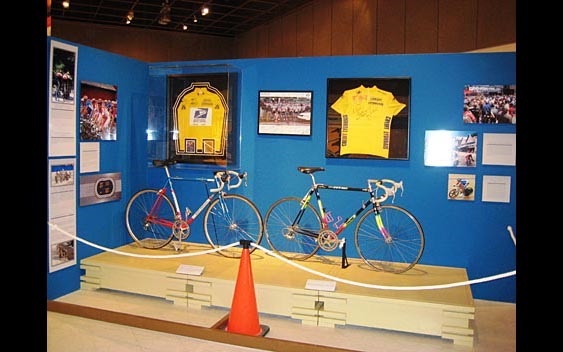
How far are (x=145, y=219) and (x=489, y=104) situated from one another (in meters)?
3.78

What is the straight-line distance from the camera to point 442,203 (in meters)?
5.16

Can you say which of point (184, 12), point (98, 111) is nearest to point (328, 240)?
point (98, 111)

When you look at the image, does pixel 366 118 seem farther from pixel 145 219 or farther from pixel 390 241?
pixel 145 219

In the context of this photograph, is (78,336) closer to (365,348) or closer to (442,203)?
(365,348)

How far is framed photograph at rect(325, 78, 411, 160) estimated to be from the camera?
204 inches

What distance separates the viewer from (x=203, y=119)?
580 centimetres

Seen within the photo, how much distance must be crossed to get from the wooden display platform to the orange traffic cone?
44cm

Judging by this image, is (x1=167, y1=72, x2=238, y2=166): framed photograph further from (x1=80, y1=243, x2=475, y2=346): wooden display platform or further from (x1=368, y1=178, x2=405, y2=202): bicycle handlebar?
(x1=368, y1=178, x2=405, y2=202): bicycle handlebar

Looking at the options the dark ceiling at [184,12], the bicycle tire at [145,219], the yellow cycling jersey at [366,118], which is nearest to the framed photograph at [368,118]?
the yellow cycling jersey at [366,118]

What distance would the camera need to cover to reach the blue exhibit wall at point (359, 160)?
5027 millimetres

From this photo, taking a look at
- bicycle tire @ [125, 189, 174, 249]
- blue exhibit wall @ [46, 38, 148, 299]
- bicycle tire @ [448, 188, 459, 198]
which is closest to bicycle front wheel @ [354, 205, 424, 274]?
bicycle tire @ [448, 188, 459, 198]

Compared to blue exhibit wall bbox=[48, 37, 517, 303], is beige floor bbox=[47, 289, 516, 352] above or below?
below

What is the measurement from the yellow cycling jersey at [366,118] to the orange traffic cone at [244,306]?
1.84m
